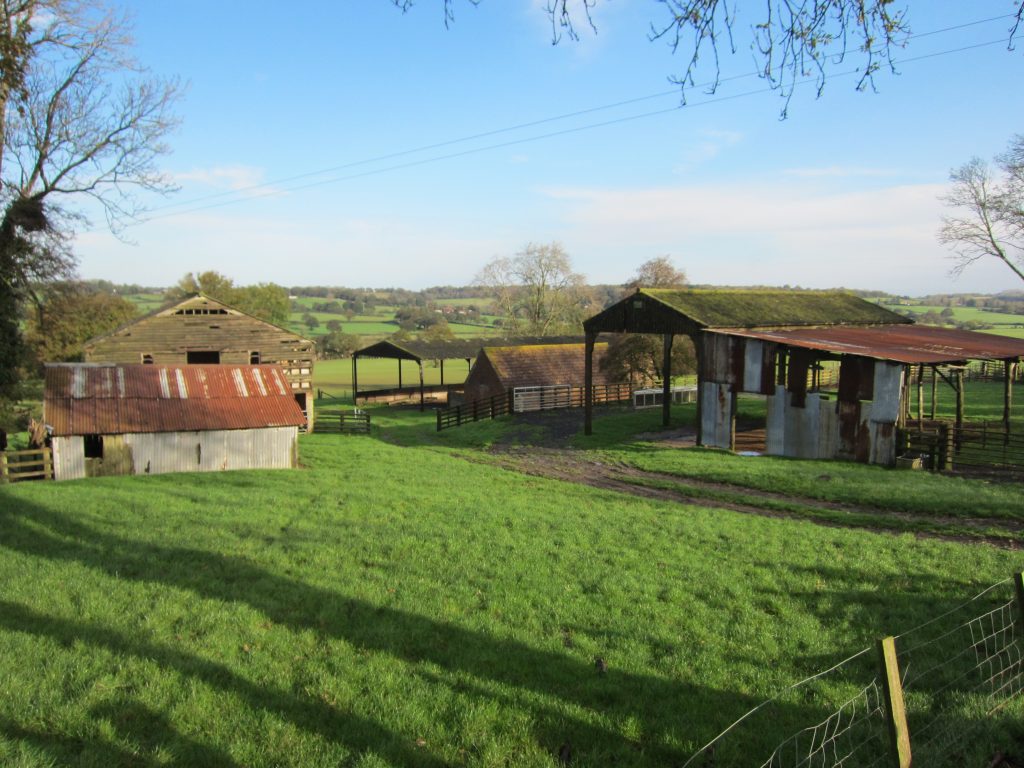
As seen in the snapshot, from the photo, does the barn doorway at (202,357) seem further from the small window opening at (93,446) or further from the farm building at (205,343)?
the small window opening at (93,446)

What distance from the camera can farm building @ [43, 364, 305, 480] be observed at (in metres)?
24.1

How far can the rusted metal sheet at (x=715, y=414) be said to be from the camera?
999 inches

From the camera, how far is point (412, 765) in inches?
200

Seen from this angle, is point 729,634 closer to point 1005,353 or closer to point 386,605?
point 386,605

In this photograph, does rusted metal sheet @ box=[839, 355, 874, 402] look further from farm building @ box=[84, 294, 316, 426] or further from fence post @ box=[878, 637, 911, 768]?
farm building @ box=[84, 294, 316, 426]

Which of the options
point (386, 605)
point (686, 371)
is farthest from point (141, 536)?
point (686, 371)

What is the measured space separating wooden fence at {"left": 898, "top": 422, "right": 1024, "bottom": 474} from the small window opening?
2703cm

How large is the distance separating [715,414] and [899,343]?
7516 millimetres

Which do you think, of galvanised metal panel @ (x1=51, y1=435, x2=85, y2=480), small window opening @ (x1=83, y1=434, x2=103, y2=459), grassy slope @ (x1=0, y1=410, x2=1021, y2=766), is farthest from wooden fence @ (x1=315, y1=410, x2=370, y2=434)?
grassy slope @ (x1=0, y1=410, x2=1021, y2=766)

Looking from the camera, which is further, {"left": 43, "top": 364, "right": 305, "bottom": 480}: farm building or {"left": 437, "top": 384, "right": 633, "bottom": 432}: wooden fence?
{"left": 437, "top": 384, "right": 633, "bottom": 432}: wooden fence

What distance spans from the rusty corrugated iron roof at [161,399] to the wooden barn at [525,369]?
16.6m

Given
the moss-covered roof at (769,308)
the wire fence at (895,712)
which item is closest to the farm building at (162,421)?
the moss-covered roof at (769,308)

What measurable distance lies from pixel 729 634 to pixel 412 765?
4156 mm

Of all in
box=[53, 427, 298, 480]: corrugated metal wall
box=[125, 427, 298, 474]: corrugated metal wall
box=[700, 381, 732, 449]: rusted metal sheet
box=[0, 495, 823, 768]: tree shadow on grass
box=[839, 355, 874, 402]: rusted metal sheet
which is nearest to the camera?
box=[0, 495, 823, 768]: tree shadow on grass
